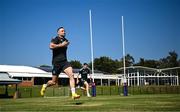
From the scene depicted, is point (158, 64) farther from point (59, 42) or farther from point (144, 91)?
point (59, 42)

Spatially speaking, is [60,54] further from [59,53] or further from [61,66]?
[61,66]

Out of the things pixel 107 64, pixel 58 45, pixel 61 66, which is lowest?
pixel 61 66

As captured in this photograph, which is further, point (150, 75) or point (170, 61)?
point (170, 61)

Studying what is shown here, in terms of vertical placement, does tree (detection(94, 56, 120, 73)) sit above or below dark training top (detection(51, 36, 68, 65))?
above

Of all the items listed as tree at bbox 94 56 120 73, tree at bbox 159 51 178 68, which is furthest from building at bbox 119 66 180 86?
tree at bbox 94 56 120 73

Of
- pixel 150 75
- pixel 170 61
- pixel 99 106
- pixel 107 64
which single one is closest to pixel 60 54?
pixel 99 106

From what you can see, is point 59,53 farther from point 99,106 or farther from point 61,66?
point 99,106

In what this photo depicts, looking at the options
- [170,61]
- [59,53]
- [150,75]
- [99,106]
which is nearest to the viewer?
[99,106]

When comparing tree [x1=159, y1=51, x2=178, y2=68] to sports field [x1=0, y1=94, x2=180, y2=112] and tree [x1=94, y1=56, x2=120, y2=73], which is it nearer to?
tree [x1=94, y1=56, x2=120, y2=73]

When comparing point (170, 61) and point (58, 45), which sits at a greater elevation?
point (170, 61)

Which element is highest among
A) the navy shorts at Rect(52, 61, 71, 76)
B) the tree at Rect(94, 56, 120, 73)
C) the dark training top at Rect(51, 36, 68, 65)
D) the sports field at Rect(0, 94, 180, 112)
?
the tree at Rect(94, 56, 120, 73)

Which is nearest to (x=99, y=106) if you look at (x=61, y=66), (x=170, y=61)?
(x=61, y=66)

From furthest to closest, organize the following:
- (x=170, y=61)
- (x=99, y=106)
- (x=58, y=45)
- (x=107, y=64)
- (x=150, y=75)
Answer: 1. (x=107, y=64)
2. (x=170, y=61)
3. (x=150, y=75)
4. (x=58, y=45)
5. (x=99, y=106)

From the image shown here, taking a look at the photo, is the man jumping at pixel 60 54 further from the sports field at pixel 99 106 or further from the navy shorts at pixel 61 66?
the sports field at pixel 99 106
